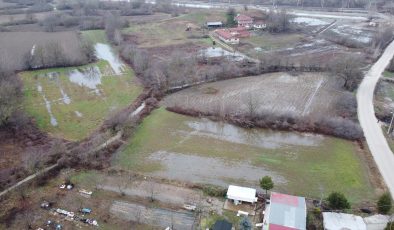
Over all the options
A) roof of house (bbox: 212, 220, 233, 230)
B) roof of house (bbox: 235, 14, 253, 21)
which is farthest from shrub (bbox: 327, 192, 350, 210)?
roof of house (bbox: 235, 14, 253, 21)

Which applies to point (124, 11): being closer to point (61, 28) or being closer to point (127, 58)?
point (61, 28)

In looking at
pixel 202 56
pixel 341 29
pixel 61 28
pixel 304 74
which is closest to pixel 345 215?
pixel 304 74

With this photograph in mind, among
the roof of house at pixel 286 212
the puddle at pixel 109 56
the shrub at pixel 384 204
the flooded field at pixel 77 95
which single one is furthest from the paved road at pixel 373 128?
the puddle at pixel 109 56

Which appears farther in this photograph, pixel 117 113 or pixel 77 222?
pixel 117 113

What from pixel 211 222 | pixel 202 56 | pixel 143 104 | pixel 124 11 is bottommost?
pixel 211 222

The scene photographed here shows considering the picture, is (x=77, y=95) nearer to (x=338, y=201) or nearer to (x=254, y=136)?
(x=254, y=136)

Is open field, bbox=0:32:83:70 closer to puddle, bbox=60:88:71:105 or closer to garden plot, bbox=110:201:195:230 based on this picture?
puddle, bbox=60:88:71:105
